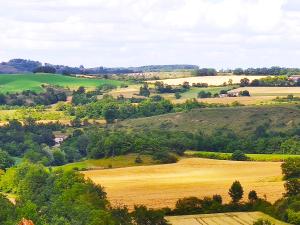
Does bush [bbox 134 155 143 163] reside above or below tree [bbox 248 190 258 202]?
below

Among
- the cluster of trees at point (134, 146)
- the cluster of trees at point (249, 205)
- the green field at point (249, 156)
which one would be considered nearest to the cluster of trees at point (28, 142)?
the cluster of trees at point (134, 146)

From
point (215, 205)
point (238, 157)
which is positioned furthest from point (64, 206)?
point (238, 157)

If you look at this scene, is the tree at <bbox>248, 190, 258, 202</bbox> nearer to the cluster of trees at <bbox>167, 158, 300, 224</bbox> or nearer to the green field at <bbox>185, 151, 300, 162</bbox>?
the cluster of trees at <bbox>167, 158, 300, 224</bbox>

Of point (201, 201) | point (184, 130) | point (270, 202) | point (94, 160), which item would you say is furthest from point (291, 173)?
point (184, 130)

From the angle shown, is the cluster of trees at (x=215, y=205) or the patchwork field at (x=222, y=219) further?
the cluster of trees at (x=215, y=205)

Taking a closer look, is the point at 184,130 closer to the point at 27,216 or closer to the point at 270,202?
the point at 270,202

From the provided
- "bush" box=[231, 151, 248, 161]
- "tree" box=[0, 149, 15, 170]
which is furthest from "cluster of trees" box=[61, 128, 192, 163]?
"tree" box=[0, 149, 15, 170]

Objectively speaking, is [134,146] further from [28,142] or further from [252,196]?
[252,196]

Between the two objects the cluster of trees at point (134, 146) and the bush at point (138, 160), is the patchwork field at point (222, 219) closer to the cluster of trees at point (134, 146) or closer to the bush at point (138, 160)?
the bush at point (138, 160)
